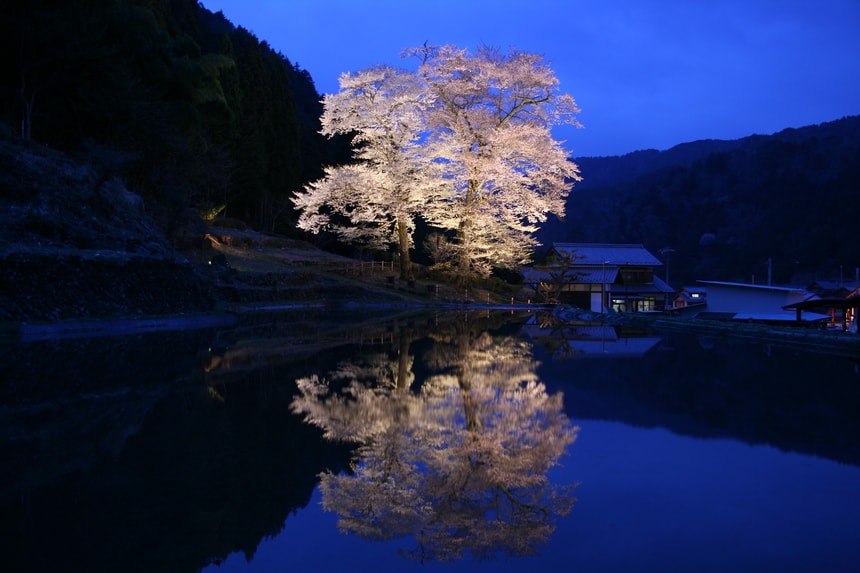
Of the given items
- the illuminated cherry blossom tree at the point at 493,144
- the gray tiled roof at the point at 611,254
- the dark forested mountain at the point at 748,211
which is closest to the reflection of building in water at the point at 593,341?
the illuminated cherry blossom tree at the point at 493,144

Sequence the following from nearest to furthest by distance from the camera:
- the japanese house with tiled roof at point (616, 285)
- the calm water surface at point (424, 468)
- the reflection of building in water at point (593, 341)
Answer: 1. the calm water surface at point (424, 468)
2. the reflection of building in water at point (593, 341)
3. the japanese house with tiled roof at point (616, 285)

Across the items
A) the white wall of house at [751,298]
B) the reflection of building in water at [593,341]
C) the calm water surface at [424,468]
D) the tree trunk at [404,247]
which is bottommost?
the calm water surface at [424,468]

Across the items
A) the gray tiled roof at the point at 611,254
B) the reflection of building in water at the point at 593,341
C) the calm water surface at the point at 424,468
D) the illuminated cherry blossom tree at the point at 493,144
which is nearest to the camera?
the calm water surface at the point at 424,468

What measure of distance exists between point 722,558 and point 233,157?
4248 cm

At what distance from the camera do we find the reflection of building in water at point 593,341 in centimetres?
1185

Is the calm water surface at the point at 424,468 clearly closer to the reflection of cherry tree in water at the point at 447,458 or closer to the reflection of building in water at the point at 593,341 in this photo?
the reflection of cherry tree in water at the point at 447,458

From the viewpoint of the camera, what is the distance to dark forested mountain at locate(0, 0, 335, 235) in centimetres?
2278

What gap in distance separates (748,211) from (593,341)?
81.3 m

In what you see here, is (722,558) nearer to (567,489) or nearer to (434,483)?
(567,489)

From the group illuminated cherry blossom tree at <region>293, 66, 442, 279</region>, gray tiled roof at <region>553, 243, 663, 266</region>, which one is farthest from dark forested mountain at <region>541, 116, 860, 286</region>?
illuminated cherry blossom tree at <region>293, 66, 442, 279</region>

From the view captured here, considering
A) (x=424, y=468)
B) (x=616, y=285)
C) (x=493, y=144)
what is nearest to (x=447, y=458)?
(x=424, y=468)

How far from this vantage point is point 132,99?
25797 millimetres

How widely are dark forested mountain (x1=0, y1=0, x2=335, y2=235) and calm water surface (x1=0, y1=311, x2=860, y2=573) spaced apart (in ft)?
55.9

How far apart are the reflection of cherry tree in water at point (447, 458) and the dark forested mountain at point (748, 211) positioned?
71200mm
